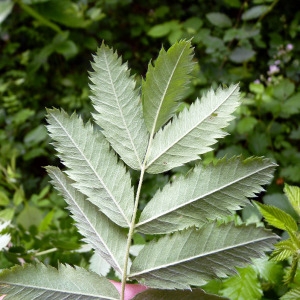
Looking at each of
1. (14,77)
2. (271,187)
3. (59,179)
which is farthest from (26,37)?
(59,179)

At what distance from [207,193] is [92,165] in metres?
0.14

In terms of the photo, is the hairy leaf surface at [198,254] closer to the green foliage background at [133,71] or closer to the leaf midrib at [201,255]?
the leaf midrib at [201,255]

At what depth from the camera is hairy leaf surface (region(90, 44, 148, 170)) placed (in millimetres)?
502

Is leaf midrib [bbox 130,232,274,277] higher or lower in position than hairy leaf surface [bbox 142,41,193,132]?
Answer: lower

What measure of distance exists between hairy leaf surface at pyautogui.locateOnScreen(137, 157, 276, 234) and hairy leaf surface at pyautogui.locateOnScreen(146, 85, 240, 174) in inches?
1.2

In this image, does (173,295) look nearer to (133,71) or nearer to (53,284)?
(53,284)

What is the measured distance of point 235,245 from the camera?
432 millimetres

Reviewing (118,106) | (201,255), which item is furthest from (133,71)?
(201,255)

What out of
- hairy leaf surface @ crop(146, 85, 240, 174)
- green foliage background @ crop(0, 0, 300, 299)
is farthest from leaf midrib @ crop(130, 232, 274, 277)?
green foliage background @ crop(0, 0, 300, 299)

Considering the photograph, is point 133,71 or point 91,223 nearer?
point 91,223

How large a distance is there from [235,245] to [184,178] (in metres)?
0.10

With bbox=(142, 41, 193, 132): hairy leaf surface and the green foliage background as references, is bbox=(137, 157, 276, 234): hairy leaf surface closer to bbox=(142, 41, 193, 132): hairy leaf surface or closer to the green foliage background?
bbox=(142, 41, 193, 132): hairy leaf surface

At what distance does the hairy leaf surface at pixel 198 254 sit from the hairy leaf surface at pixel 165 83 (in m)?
0.14

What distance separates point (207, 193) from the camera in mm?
461
